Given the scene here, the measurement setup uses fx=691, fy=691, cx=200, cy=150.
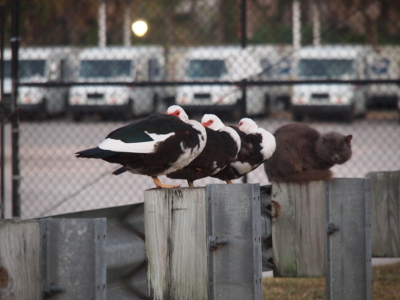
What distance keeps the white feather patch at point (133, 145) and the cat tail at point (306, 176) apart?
1379 mm

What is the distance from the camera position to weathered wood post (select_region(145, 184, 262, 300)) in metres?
3.26

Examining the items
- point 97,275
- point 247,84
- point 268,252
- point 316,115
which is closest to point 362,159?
point 316,115

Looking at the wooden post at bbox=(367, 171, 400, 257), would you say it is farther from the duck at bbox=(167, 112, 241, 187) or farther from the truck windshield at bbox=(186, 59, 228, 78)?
the truck windshield at bbox=(186, 59, 228, 78)

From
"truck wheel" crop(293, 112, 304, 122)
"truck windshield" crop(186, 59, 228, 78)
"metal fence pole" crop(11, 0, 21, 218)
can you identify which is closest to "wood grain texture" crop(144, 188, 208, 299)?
"metal fence pole" crop(11, 0, 21, 218)

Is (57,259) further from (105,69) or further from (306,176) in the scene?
(105,69)

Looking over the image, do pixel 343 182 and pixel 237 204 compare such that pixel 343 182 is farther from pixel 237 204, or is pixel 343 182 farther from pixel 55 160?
pixel 55 160

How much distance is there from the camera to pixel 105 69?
42.1 feet

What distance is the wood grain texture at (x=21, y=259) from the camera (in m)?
2.48

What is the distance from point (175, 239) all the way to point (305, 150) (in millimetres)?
2209

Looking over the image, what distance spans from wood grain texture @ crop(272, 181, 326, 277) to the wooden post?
924 millimetres

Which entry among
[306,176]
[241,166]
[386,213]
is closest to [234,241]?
[241,166]

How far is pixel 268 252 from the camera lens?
448 cm

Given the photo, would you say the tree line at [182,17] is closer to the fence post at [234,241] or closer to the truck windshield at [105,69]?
the truck windshield at [105,69]

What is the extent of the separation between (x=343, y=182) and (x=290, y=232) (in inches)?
20.8
